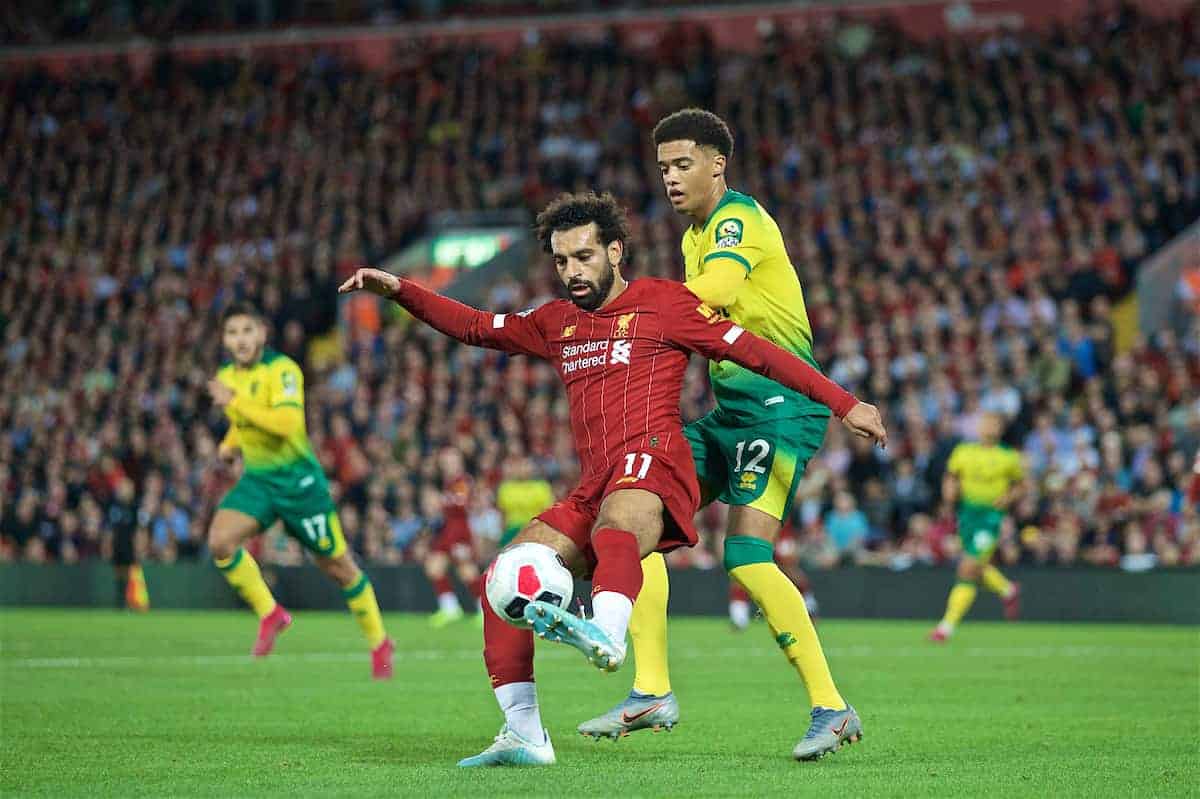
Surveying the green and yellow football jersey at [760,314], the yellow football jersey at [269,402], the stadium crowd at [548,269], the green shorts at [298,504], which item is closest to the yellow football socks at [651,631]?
the green and yellow football jersey at [760,314]

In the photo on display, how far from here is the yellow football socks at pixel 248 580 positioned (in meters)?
13.2

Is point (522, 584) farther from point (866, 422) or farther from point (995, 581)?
point (995, 581)

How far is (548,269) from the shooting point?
91.4 ft

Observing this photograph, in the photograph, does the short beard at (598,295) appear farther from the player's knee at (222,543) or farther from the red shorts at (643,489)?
the player's knee at (222,543)

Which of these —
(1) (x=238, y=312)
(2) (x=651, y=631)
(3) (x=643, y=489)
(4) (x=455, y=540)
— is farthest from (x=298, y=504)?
(4) (x=455, y=540)

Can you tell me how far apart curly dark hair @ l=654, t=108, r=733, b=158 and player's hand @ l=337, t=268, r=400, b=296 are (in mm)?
1273

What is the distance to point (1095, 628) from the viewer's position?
20000 millimetres

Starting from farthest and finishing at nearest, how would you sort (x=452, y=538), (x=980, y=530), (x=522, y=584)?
(x=452, y=538) < (x=980, y=530) < (x=522, y=584)

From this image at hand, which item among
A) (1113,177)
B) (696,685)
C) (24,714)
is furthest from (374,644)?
(1113,177)

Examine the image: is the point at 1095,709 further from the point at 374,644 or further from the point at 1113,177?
the point at 1113,177

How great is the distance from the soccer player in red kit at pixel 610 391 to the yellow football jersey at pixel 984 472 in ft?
39.4

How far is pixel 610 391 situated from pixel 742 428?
869 millimetres

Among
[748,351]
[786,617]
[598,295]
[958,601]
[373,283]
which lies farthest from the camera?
[958,601]

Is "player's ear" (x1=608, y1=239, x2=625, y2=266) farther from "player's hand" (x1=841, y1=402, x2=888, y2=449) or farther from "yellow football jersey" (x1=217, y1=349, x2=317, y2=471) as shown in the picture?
"yellow football jersey" (x1=217, y1=349, x2=317, y2=471)
